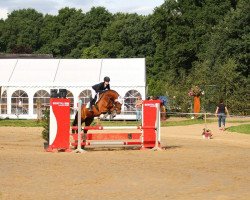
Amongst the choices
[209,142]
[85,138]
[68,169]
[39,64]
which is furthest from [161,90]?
[68,169]

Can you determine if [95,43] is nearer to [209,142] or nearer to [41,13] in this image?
[41,13]

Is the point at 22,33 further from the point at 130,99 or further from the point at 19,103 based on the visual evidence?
the point at 130,99

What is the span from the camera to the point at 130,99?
43031 millimetres

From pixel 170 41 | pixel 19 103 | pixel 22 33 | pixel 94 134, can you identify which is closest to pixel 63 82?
pixel 19 103

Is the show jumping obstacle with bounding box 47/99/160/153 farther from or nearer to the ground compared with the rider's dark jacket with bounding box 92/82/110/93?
nearer to the ground

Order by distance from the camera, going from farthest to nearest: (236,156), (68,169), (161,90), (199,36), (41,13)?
(41,13) → (199,36) → (161,90) → (236,156) → (68,169)

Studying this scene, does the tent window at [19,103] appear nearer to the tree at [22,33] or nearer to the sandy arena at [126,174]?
the sandy arena at [126,174]

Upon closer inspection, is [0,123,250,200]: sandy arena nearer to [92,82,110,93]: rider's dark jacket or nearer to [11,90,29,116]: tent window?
[92,82,110,93]: rider's dark jacket

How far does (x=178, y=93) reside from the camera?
48.0 meters

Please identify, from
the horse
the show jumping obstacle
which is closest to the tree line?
the show jumping obstacle

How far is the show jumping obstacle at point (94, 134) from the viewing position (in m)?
18.6

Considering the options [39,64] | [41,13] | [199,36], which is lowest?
[39,64]

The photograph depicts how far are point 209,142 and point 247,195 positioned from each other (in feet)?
45.1

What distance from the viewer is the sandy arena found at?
10047mm
